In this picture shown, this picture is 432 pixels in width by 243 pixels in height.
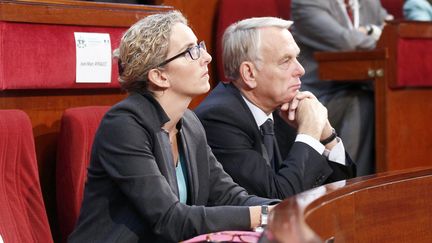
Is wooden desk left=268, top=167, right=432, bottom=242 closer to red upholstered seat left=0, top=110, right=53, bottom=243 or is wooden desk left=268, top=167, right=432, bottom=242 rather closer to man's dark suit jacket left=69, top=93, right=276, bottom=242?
man's dark suit jacket left=69, top=93, right=276, bottom=242

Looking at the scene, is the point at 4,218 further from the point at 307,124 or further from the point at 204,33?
the point at 204,33

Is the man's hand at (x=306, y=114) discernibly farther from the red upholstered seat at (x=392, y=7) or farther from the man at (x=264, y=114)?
the red upholstered seat at (x=392, y=7)

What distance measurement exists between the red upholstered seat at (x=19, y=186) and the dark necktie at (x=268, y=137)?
0.54m

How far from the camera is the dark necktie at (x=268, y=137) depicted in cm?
194

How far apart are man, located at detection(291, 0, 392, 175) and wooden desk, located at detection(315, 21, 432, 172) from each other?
2.8 inches

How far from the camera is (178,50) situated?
1607 mm

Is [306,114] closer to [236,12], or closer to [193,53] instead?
[193,53]

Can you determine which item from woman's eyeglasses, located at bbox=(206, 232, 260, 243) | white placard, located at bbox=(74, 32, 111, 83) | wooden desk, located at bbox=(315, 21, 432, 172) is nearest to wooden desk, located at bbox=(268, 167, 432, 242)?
woman's eyeglasses, located at bbox=(206, 232, 260, 243)

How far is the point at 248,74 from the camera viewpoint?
1.99 m

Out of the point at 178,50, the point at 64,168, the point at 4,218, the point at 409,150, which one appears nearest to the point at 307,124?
the point at 178,50

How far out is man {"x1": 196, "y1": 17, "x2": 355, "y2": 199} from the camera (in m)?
1.83

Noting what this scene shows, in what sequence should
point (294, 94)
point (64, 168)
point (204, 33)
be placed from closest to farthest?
point (64, 168)
point (294, 94)
point (204, 33)

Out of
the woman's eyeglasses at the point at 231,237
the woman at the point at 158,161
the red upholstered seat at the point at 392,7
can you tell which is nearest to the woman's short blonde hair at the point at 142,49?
the woman at the point at 158,161

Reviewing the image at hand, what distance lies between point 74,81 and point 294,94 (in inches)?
20.6
